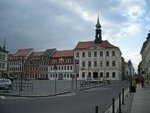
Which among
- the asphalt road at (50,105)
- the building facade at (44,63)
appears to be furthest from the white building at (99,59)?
the asphalt road at (50,105)

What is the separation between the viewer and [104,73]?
12769cm

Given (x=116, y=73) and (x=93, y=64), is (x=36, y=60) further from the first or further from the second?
(x=116, y=73)

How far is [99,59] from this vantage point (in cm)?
13025

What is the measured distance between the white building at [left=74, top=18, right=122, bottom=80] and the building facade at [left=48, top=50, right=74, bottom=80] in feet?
28.3

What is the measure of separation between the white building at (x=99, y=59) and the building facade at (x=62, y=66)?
861 cm

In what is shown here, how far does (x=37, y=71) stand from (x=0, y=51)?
157 feet

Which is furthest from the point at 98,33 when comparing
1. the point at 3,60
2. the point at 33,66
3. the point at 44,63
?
the point at 33,66

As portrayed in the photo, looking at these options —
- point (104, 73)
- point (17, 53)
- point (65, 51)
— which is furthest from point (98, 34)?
point (17, 53)

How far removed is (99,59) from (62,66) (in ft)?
75.3

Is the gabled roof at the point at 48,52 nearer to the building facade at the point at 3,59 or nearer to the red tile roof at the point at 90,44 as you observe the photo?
the red tile roof at the point at 90,44

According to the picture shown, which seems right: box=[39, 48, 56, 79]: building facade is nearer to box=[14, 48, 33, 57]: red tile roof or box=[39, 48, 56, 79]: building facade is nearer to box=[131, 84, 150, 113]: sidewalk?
box=[14, 48, 33, 57]: red tile roof

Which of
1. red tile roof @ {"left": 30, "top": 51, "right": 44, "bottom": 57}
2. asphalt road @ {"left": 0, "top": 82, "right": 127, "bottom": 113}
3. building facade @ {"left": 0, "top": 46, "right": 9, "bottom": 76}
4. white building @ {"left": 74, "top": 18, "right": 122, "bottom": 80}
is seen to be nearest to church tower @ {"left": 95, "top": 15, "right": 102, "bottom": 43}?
white building @ {"left": 74, "top": 18, "right": 122, "bottom": 80}

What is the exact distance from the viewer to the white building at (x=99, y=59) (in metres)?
127

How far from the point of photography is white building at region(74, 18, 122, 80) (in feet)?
415
